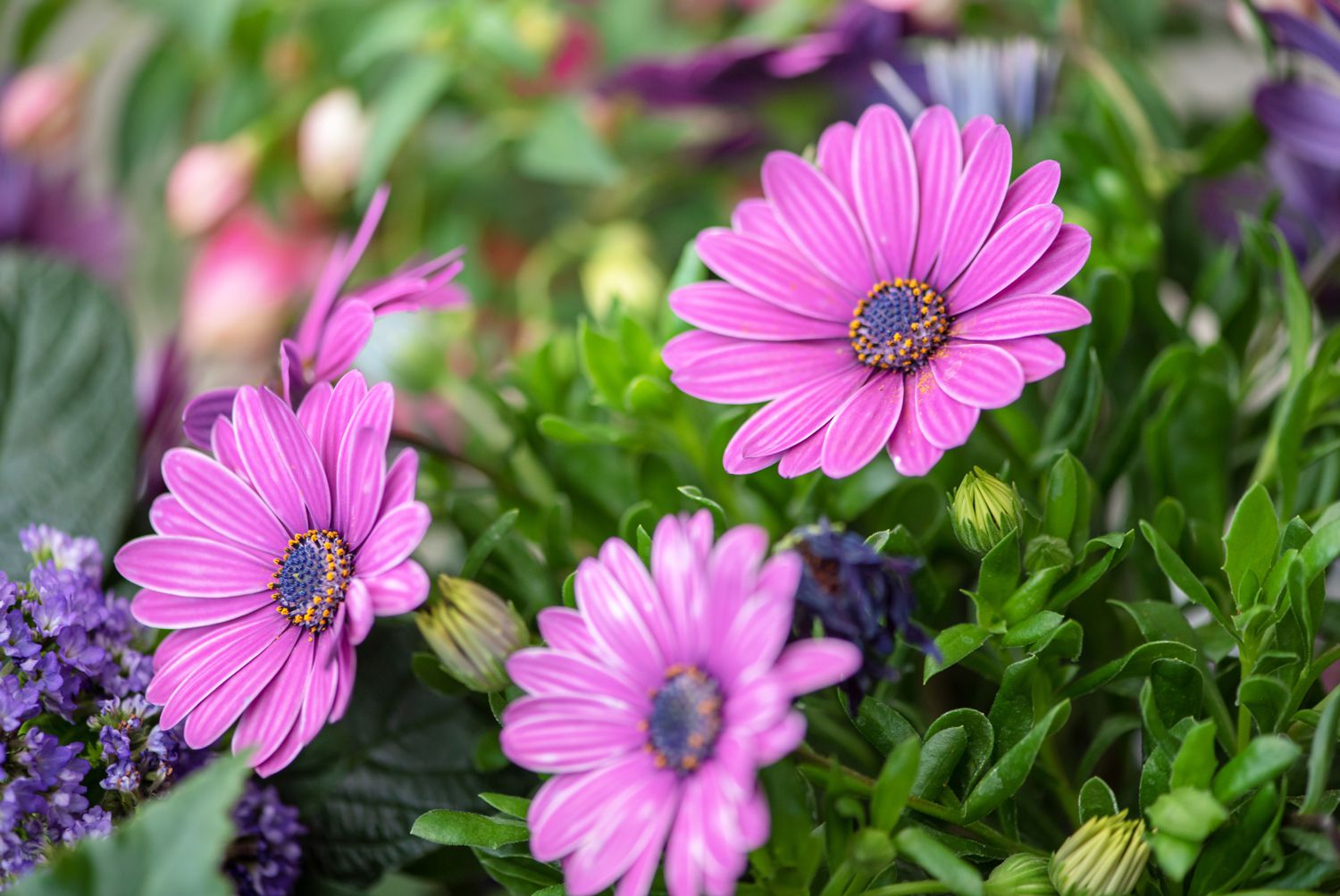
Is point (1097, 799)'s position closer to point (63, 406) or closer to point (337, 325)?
point (337, 325)

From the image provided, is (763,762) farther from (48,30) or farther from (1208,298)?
(48,30)

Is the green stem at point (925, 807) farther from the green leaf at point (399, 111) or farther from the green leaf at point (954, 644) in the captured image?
the green leaf at point (399, 111)

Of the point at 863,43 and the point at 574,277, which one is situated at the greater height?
the point at 863,43

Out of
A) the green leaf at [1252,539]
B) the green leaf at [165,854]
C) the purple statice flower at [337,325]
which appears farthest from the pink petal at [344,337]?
the green leaf at [1252,539]

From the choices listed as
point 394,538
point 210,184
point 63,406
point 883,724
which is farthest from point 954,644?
point 210,184

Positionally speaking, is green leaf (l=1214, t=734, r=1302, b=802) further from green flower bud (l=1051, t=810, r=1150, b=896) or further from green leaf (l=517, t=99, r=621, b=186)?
green leaf (l=517, t=99, r=621, b=186)

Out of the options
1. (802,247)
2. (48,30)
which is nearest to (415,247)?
(48,30)
